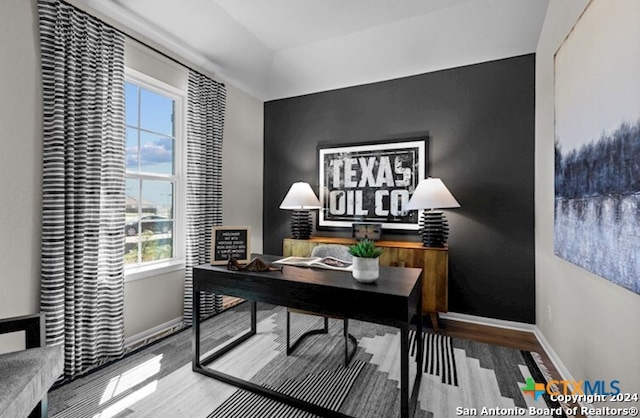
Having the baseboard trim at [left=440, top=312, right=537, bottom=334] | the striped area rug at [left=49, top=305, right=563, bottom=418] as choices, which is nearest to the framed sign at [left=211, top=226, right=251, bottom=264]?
the striped area rug at [left=49, top=305, right=563, bottom=418]

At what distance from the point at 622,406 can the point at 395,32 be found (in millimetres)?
3089

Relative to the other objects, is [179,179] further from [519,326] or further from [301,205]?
[519,326]

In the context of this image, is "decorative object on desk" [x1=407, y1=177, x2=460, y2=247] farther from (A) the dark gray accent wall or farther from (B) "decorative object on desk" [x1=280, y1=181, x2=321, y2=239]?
(B) "decorative object on desk" [x1=280, y1=181, x2=321, y2=239]

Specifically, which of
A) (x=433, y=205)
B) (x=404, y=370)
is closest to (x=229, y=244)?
(x=404, y=370)

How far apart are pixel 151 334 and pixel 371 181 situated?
107 inches

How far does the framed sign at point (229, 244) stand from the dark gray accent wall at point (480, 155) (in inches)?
74.1

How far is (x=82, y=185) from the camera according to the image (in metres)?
2.03

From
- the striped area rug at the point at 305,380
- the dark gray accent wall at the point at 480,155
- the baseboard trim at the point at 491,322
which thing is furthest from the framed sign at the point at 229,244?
the baseboard trim at the point at 491,322

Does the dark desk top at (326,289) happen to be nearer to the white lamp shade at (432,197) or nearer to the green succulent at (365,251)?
the green succulent at (365,251)

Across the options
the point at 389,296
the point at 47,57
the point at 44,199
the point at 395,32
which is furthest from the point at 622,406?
the point at 47,57

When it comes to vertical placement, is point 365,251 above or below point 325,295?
above

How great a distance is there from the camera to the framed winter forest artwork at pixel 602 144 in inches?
46.7

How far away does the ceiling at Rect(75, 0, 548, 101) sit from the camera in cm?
244

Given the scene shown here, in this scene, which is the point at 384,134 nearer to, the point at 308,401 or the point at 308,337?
the point at 308,337
